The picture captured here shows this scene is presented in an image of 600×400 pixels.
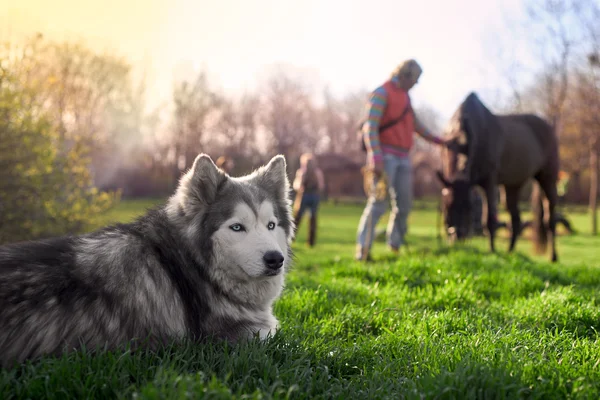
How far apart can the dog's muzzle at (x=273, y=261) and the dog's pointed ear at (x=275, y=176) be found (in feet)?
2.38

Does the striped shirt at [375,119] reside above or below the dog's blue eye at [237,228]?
above

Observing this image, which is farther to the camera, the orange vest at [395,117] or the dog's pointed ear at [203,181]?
the orange vest at [395,117]

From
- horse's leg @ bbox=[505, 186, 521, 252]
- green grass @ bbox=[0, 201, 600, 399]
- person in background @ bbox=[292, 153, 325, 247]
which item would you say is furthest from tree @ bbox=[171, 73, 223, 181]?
green grass @ bbox=[0, 201, 600, 399]

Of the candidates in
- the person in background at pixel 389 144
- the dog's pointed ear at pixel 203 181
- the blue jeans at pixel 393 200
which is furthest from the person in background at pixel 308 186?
the dog's pointed ear at pixel 203 181

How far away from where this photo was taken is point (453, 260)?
7266mm

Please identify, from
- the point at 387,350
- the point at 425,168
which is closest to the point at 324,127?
the point at 425,168

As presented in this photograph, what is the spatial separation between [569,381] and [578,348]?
2.88ft

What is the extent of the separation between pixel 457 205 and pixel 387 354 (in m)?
6.18

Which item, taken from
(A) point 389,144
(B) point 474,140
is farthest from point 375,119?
(B) point 474,140

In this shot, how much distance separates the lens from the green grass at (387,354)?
2516 mm

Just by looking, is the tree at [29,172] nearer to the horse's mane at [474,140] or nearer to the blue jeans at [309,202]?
the blue jeans at [309,202]

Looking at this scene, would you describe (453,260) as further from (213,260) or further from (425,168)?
(425,168)

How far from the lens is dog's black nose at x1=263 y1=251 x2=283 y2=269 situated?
10.7 ft

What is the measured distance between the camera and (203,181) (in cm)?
340
